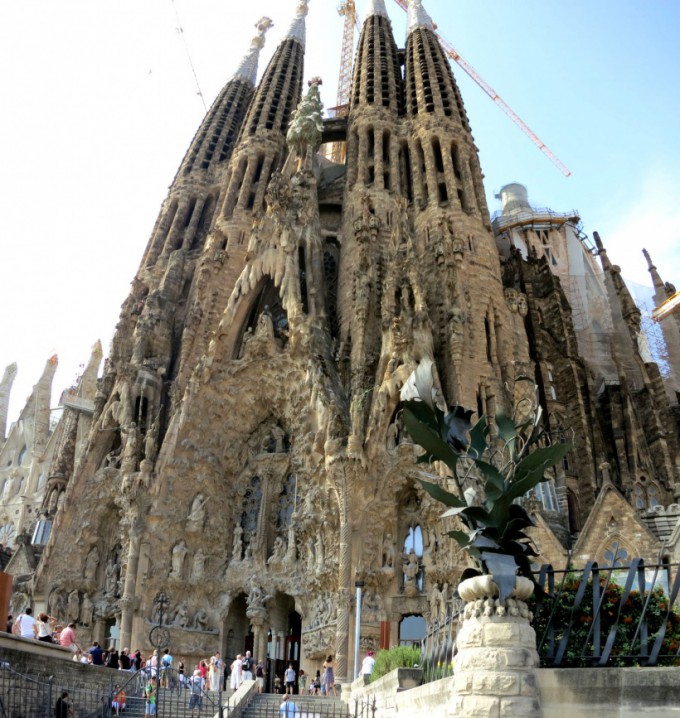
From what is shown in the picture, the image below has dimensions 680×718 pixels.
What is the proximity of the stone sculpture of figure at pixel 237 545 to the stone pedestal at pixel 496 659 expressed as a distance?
16426mm

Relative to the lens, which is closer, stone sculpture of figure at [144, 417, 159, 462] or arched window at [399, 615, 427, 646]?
arched window at [399, 615, 427, 646]

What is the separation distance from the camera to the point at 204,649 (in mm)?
21344

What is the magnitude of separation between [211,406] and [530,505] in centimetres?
1103

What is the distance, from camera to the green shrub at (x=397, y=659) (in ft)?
35.7

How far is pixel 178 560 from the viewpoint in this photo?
21.9 m

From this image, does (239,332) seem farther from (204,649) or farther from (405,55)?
(405,55)

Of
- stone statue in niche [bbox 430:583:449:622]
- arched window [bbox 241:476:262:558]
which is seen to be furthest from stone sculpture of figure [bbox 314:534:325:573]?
stone statue in niche [bbox 430:583:449:622]

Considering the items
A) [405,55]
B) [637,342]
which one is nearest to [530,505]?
[637,342]

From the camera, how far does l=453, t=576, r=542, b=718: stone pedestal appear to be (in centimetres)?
641

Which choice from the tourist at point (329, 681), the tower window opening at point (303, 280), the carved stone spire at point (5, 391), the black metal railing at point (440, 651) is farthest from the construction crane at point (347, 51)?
the black metal railing at point (440, 651)

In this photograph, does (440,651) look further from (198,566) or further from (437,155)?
(437,155)

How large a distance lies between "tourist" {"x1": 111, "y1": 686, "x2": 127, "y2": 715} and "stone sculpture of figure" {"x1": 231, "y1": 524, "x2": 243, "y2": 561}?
921 centimetres

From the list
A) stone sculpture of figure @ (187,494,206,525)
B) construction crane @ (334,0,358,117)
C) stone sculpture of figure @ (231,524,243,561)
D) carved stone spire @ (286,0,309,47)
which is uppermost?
construction crane @ (334,0,358,117)

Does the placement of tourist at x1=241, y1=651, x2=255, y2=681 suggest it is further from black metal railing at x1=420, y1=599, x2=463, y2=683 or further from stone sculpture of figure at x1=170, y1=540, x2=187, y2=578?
black metal railing at x1=420, y1=599, x2=463, y2=683
